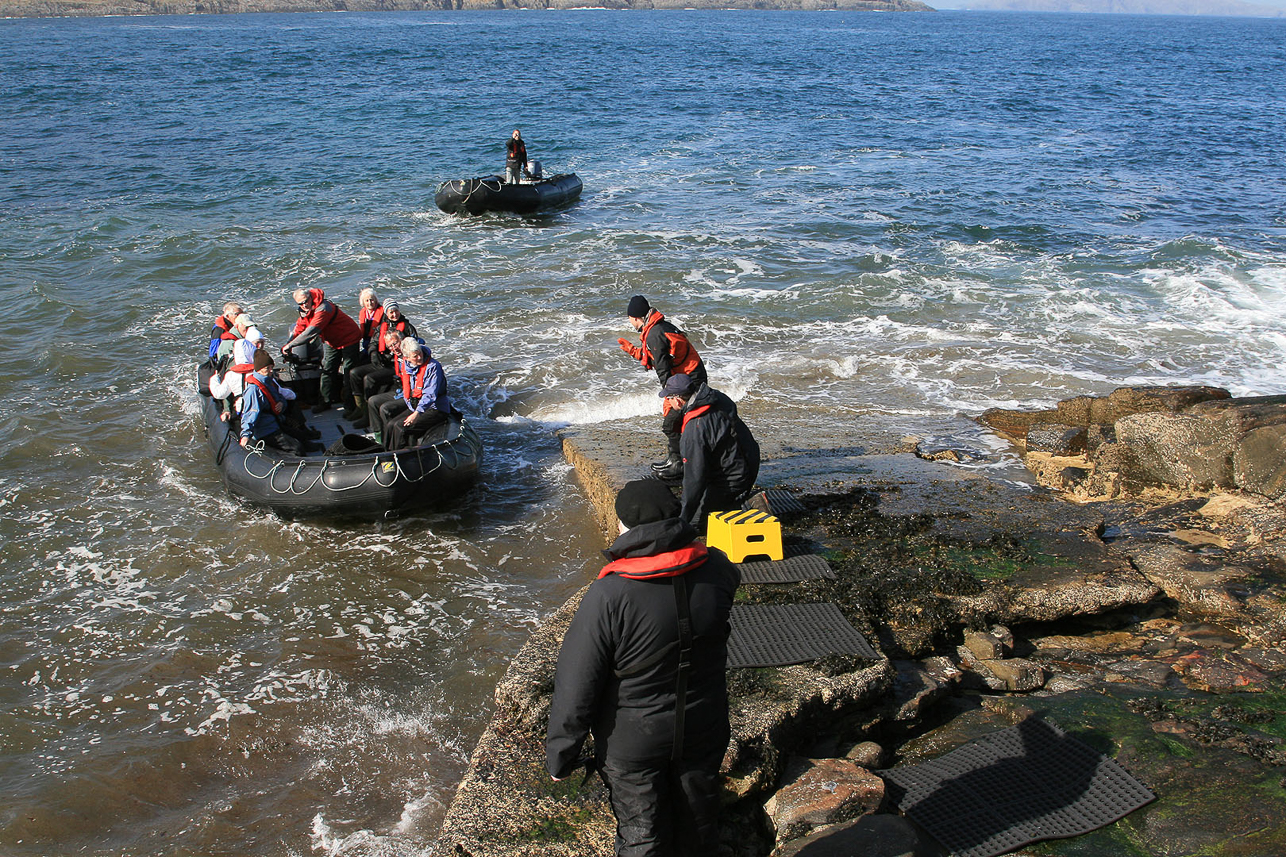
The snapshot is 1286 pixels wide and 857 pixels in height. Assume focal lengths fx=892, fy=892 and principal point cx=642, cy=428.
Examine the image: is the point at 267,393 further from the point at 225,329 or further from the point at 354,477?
the point at 225,329

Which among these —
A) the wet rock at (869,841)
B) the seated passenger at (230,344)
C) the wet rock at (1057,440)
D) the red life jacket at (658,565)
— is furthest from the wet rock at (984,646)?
the seated passenger at (230,344)

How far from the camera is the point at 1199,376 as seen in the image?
39.7ft

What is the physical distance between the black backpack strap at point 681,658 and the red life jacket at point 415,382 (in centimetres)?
615

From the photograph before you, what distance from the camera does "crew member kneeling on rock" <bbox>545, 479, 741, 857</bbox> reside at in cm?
291

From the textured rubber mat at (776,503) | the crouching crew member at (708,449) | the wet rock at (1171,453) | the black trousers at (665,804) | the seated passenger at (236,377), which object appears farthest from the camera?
the seated passenger at (236,377)

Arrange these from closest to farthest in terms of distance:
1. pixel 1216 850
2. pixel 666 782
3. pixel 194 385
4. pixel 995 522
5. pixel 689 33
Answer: pixel 666 782
pixel 1216 850
pixel 995 522
pixel 194 385
pixel 689 33

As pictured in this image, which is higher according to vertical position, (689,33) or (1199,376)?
(689,33)

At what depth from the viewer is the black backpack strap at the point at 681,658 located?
2.92 meters

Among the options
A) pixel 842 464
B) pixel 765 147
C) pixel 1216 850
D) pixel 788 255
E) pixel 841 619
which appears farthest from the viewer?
pixel 765 147

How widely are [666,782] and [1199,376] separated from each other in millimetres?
11834

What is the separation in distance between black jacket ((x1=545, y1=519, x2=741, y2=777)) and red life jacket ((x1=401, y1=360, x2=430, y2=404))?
5996 millimetres

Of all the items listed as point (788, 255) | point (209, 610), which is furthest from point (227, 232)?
point (209, 610)

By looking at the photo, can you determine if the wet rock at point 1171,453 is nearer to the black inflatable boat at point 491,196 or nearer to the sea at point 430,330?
the sea at point 430,330

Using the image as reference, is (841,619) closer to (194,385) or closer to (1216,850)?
(1216,850)
